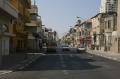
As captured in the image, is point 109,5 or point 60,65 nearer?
point 60,65

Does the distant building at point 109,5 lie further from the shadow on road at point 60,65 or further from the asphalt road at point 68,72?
the asphalt road at point 68,72

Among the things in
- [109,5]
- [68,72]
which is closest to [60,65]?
[68,72]

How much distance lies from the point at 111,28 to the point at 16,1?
34.8 meters

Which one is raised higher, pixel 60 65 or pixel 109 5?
pixel 109 5

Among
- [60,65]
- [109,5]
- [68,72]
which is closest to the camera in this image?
[68,72]

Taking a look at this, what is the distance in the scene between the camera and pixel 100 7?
12262 centimetres

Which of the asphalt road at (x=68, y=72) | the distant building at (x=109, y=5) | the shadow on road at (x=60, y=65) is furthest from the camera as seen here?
the distant building at (x=109, y=5)

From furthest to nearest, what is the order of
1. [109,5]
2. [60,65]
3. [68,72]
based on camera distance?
[109,5] → [60,65] → [68,72]

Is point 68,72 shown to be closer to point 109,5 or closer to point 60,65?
point 60,65

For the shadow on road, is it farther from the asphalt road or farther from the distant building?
the distant building

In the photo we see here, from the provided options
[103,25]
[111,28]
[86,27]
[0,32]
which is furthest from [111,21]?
[0,32]

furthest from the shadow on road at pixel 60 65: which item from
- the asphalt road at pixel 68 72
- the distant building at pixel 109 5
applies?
the distant building at pixel 109 5

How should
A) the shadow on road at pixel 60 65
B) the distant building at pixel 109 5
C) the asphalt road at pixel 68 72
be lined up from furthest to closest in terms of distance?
the distant building at pixel 109 5 < the shadow on road at pixel 60 65 < the asphalt road at pixel 68 72

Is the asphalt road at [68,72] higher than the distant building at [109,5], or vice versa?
the distant building at [109,5]
